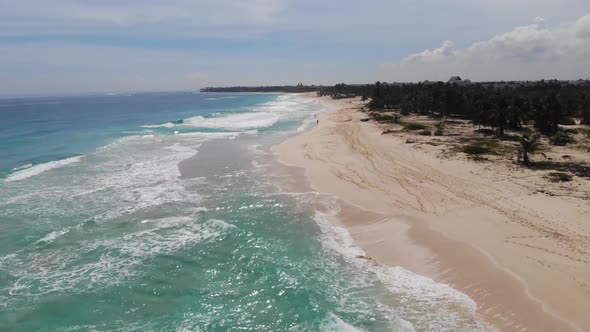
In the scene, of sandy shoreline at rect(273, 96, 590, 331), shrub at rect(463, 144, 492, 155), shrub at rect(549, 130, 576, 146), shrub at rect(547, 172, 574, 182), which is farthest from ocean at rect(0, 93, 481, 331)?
shrub at rect(549, 130, 576, 146)

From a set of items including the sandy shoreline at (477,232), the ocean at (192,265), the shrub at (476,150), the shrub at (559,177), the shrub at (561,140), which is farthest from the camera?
the shrub at (561,140)

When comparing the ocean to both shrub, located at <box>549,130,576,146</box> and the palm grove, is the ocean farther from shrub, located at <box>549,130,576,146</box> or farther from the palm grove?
shrub, located at <box>549,130,576,146</box>

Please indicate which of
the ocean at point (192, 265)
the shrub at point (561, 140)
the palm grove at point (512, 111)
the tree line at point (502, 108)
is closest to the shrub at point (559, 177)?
the palm grove at point (512, 111)

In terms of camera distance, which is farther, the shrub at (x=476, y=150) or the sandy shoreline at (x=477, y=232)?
the shrub at (x=476, y=150)

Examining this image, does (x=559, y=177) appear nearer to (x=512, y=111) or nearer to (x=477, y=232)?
(x=477, y=232)

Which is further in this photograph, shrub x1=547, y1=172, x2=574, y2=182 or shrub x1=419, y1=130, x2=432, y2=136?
shrub x1=419, y1=130, x2=432, y2=136

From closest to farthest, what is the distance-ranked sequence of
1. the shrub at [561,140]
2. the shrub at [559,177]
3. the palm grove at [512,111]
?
the shrub at [559,177] < the shrub at [561,140] < the palm grove at [512,111]

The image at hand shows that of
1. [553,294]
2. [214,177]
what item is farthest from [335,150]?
[553,294]

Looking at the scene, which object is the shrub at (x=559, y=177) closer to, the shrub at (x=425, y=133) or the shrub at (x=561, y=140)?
the shrub at (x=561, y=140)
